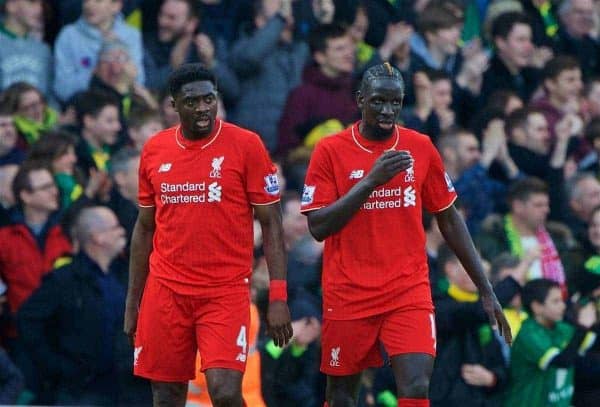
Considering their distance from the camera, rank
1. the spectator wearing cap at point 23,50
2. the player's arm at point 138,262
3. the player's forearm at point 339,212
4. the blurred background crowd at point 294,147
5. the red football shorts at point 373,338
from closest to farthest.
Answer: the player's forearm at point 339,212, the red football shorts at point 373,338, the player's arm at point 138,262, the blurred background crowd at point 294,147, the spectator wearing cap at point 23,50

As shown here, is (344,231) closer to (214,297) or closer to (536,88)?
(214,297)

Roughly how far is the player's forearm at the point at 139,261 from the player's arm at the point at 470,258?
1.60 metres

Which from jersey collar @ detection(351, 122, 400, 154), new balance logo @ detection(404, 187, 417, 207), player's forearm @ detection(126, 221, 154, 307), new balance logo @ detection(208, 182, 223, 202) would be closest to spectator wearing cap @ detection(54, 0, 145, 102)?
player's forearm @ detection(126, 221, 154, 307)

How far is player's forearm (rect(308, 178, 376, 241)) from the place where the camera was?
8727 millimetres

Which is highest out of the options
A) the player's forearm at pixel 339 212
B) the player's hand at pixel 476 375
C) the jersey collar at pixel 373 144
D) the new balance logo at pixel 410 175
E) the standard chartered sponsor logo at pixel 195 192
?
the jersey collar at pixel 373 144

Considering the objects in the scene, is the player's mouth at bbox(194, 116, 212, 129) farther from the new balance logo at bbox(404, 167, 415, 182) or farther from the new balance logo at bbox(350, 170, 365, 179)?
the new balance logo at bbox(404, 167, 415, 182)

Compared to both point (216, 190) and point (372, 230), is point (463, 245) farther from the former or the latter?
point (216, 190)

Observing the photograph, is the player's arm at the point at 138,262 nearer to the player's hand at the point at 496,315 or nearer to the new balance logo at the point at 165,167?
the new balance logo at the point at 165,167

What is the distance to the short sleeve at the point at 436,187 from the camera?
30.0 feet

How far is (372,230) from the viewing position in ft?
29.5

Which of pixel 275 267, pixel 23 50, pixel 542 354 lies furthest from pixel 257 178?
pixel 23 50

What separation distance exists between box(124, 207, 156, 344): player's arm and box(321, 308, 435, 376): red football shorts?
1047mm

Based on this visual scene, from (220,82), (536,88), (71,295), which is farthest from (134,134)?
(536,88)

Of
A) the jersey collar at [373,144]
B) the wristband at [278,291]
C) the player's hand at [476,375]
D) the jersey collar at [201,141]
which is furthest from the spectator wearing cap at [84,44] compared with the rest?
the wristband at [278,291]
